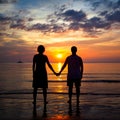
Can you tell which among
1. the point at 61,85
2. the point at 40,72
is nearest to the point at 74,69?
the point at 40,72

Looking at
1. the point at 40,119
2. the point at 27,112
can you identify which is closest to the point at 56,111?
the point at 27,112

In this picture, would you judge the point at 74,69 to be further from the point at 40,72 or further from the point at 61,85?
the point at 61,85

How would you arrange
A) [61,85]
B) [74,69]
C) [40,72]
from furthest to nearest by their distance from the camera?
[61,85] < [74,69] < [40,72]

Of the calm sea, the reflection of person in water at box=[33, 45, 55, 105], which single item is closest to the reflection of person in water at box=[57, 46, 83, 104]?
the reflection of person in water at box=[33, 45, 55, 105]

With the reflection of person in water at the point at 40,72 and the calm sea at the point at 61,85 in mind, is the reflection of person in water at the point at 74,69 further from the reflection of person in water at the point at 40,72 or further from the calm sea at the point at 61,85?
the calm sea at the point at 61,85

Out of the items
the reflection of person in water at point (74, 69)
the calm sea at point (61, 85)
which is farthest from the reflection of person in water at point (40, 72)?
the calm sea at point (61, 85)

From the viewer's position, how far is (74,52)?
10.1 metres

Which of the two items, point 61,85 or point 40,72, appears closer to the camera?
point 40,72

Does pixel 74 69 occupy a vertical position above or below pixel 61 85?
above

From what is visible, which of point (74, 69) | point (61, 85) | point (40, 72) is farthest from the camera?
point (61, 85)

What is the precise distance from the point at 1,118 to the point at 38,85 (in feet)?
5.64

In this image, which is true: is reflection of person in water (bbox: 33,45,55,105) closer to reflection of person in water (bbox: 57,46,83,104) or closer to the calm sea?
reflection of person in water (bbox: 57,46,83,104)

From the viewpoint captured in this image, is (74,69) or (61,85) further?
(61,85)

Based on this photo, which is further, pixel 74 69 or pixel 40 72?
pixel 74 69
